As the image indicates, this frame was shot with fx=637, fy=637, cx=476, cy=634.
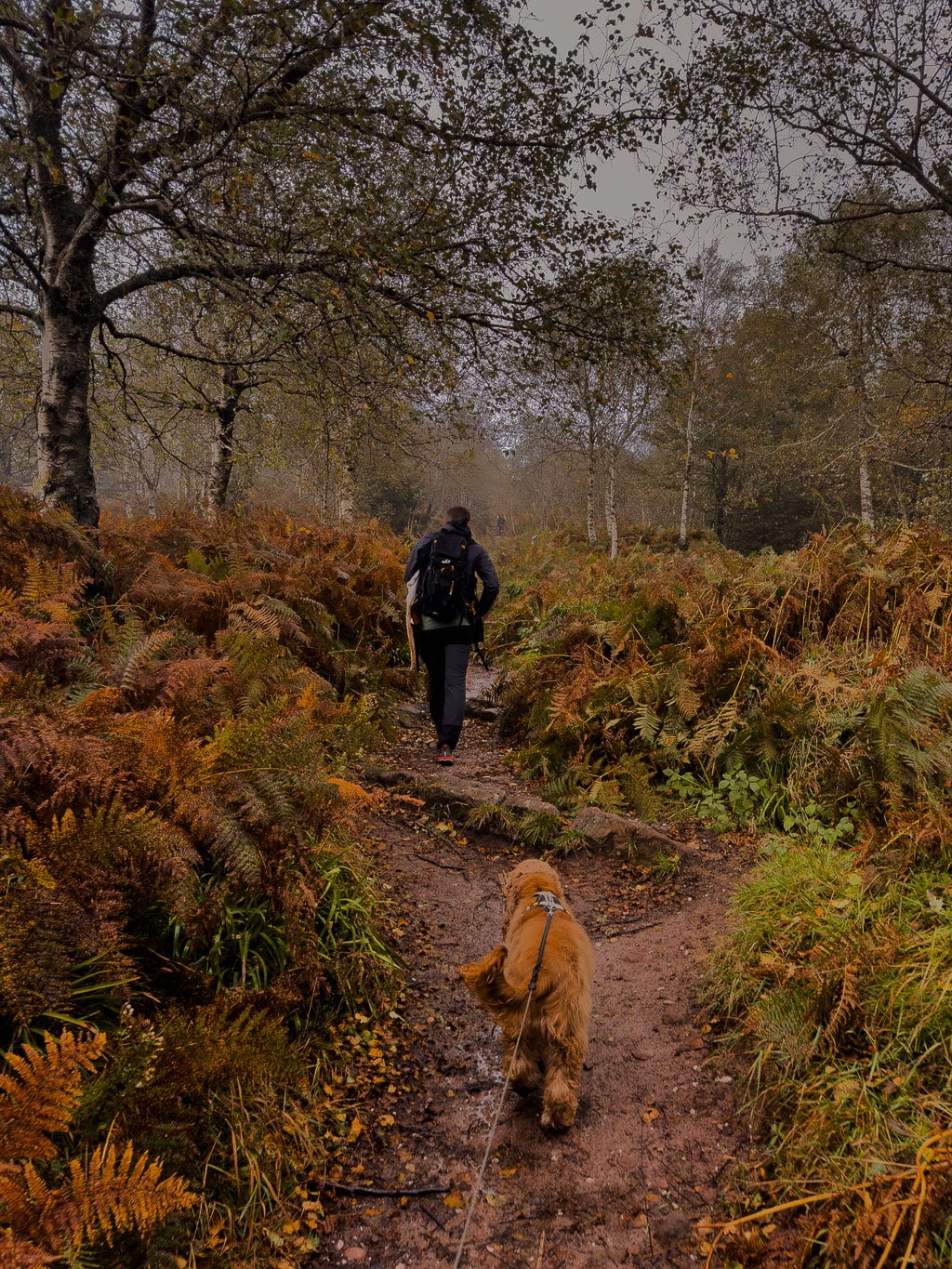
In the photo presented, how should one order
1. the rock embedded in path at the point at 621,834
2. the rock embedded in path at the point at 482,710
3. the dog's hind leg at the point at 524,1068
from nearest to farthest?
the dog's hind leg at the point at 524,1068 < the rock embedded in path at the point at 621,834 < the rock embedded in path at the point at 482,710

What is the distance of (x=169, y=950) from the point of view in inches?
107

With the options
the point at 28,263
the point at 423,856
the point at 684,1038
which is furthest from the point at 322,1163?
the point at 28,263

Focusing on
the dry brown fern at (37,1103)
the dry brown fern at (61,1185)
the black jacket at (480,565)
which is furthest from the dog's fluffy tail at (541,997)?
the black jacket at (480,565)

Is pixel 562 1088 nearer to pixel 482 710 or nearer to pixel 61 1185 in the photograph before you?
pixel 61 1185

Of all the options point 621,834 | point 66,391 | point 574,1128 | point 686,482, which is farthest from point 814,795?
point 686,482

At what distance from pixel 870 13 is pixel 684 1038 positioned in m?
13.6

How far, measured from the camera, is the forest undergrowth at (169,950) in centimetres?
177

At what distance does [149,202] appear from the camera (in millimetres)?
6543

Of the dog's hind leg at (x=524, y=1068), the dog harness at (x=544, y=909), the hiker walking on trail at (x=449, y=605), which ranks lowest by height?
the dog's hind leg at (x=524, y=1068)

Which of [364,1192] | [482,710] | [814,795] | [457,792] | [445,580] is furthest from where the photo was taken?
[482,710]

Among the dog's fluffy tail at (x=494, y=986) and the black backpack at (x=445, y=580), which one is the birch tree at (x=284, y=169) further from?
the dog's fluffy tail at (x=494, y=986)

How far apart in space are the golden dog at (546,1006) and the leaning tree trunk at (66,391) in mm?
6424

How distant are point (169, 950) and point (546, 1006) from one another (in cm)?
161

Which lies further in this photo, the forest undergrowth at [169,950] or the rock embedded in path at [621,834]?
the rock embedded in path at [621,834]
